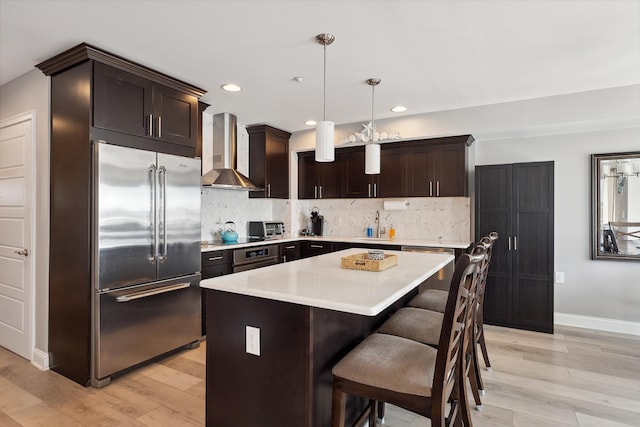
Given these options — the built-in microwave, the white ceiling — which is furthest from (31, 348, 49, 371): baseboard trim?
the built-in microwave

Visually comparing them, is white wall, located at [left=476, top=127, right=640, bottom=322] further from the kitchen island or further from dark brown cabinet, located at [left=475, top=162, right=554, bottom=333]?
the kitchen island

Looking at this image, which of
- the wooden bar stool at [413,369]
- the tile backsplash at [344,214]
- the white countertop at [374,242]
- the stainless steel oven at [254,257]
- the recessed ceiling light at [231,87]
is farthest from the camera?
the tile backsplash at [344,214]

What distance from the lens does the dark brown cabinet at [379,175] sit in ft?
15.4

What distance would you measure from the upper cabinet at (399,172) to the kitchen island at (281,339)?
2713 millimetres

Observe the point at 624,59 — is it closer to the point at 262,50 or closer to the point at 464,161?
the point at 464,161

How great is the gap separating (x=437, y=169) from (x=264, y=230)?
2396mm

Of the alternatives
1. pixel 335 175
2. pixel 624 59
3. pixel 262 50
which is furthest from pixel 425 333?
pixel 335 175

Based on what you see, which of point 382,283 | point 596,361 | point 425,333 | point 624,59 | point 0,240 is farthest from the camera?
point 0,240

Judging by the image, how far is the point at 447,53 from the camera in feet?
8.79

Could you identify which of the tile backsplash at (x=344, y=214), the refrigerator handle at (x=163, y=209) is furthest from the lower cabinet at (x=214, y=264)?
the tile backsplash at (x=344, y=214)

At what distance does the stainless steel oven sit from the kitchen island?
1955 millimetres

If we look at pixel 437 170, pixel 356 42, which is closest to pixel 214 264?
pixel 356 42

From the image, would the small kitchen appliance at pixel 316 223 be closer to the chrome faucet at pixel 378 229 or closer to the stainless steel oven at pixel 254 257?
the chrome faucet at pixel 378 229

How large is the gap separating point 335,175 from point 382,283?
3.44 meters
